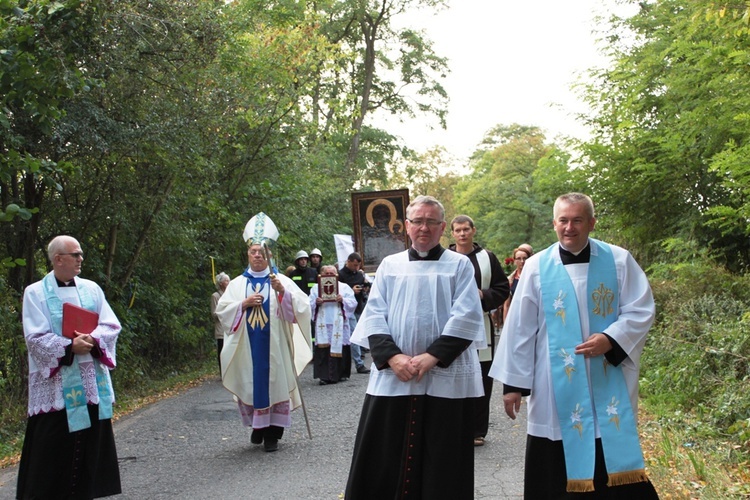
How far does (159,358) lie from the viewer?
1812 cm

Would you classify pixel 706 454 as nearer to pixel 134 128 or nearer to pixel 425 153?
pixel 134 128

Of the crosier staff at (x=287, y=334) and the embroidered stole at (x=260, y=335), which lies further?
the crosier staff at (x=287, y=334)

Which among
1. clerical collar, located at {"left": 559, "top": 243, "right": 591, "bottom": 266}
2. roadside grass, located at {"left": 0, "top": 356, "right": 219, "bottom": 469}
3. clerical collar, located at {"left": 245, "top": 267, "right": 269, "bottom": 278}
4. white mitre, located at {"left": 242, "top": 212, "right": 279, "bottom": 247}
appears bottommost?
roadside grass, located at {"left": 0, "top": 356, "right": 219, "bottom": 469}

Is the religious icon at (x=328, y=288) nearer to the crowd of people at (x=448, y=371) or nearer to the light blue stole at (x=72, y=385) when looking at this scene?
the crowd of people at (x=448, y=371)

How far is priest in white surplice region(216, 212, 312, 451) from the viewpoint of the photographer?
8969mm

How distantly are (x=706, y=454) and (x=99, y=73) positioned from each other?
8.97 m

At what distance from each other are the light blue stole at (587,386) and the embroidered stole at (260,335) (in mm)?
4485

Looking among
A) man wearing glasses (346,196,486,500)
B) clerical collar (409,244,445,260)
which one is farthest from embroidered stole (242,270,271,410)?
clerical collar (409,244,445,260)

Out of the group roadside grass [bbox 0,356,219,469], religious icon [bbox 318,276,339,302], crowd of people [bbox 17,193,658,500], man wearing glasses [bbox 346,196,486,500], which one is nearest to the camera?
crowd of people [bbox 17,193,658,500]

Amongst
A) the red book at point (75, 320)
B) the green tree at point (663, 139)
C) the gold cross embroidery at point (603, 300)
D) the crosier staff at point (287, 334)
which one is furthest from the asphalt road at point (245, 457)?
the green tree at point (663, 139)

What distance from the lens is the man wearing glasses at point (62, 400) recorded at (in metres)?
6.50

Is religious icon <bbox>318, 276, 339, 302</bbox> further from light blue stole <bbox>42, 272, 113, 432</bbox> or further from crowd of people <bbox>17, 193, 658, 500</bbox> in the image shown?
light blue stole <bbox>42, 272, 113, 432</bbox>

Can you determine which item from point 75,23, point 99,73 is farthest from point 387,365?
point 99,73

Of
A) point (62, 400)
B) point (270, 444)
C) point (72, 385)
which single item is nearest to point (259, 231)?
point (270, 444)
